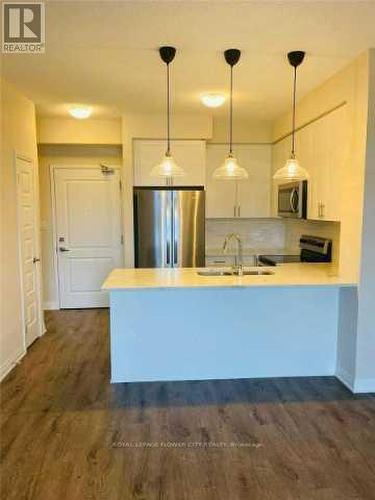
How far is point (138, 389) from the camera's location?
3.21m

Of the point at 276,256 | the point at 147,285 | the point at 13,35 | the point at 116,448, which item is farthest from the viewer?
the point at 276,256

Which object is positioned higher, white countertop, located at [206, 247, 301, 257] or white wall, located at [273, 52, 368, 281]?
white wall, located at [273, 52, 368, 281]

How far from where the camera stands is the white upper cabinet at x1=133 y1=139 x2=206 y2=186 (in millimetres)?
4859

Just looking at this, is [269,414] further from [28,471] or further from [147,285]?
[28,471]

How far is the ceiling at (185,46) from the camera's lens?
229cm

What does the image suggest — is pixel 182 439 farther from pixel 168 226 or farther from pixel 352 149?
pixel 168 226

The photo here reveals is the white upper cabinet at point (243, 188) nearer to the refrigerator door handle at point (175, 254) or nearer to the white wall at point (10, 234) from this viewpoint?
the refrigerator door handle at point (175, 254)

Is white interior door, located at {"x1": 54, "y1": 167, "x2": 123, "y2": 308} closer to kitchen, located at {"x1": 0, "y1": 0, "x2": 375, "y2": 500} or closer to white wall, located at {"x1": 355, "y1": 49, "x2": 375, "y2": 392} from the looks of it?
kitchen, located at {"x1": 0, "y1": 0, "x2": 375, "y2": 500}

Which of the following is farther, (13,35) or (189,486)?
(13,35)

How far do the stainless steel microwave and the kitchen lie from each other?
6 cm

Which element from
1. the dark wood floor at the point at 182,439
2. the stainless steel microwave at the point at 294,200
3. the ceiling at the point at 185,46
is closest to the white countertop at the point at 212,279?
the stainless steel microwave at the point at 294,200

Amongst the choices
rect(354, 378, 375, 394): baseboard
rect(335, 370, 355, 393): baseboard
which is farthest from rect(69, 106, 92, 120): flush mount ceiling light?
rect(354, 378, 375, 394): baseboard

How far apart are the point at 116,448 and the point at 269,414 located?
1.10 meters

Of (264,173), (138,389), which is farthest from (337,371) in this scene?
(264,173)
